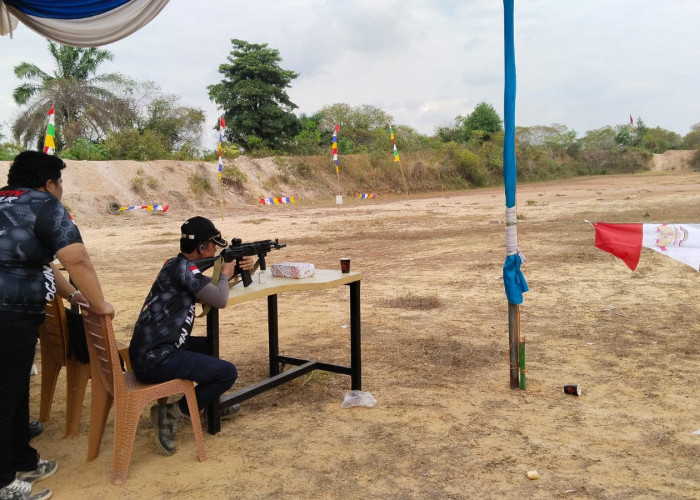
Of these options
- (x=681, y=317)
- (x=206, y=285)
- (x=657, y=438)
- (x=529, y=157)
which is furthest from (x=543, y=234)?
(x=529, y=157)

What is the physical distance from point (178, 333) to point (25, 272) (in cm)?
86

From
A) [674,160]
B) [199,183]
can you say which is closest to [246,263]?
[199,183]

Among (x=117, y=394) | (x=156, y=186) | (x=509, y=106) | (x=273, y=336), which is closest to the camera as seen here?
(x=117, y=394)

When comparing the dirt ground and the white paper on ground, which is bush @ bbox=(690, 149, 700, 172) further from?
the white paper on ground

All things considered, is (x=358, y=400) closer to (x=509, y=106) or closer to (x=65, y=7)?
(x=509, y=106)

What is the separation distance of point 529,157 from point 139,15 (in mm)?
43988

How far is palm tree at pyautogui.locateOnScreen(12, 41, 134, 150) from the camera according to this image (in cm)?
2796

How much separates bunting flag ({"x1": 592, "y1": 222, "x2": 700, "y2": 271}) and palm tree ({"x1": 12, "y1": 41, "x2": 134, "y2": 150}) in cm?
2813

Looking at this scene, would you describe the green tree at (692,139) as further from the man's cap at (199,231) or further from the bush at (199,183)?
the man's cap at (199,231)

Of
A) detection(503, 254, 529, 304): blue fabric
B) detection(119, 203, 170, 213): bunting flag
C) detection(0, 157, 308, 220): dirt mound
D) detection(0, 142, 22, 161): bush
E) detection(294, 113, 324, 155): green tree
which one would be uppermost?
detection(294, 113, 324, 155): green tree

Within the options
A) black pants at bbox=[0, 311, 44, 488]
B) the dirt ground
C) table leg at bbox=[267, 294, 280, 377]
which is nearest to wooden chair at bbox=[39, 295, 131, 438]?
the dirt ground

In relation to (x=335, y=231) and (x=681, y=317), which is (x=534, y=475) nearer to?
(x=681, y=317)

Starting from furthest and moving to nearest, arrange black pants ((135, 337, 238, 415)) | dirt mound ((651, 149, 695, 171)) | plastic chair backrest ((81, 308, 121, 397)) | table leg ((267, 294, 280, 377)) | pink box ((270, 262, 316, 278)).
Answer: dirt mound ((651, 149, 695, 171)), table leg ((267, 294, 280, 377)), pink box ((270, 262, 316, 278)), black pants ((135, 337, 238, 415)), plastic chair backrest ((81, 308, 121, 397))

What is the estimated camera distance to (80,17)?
14.8ft
